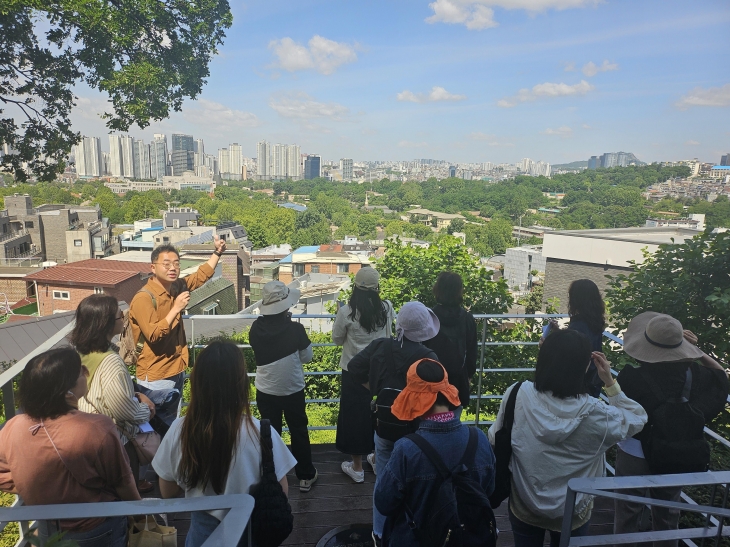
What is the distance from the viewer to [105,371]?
197 centimetres

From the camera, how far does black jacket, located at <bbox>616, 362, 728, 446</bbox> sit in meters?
2.00

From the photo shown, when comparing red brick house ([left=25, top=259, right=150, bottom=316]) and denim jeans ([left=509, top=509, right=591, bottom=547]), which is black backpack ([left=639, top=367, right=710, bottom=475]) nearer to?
denim jeans ([left=509, top=509, right=591, bottom=547])

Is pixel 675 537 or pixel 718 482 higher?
pixel 718 482

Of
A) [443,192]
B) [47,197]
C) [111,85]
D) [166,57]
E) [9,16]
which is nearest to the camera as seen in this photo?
[9,16]

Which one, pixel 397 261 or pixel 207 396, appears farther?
pixel 397 261

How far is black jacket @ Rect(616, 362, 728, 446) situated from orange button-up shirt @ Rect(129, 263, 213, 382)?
2199 mm

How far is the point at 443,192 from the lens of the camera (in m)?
139

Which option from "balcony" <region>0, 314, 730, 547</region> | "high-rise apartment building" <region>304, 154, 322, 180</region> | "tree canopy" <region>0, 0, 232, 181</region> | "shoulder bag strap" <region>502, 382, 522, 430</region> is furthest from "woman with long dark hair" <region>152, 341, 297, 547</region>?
"high-rise apartment building" <region>304, 154, 322, 180</region>

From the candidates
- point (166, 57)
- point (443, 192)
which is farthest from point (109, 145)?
point (166, 57)

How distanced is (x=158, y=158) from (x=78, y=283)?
126 meters

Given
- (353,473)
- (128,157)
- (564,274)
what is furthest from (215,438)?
(128,157)

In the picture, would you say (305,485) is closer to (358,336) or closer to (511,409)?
(358,336)

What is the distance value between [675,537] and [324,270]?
36323 millimetres

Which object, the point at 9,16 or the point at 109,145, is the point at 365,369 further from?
the point at 109,145
